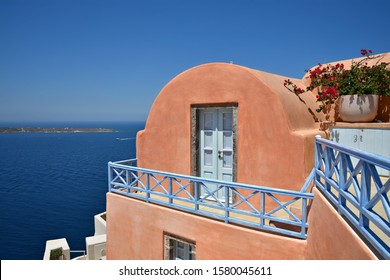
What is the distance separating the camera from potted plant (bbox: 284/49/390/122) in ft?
23.3

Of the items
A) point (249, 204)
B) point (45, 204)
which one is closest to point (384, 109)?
point (249, 204)

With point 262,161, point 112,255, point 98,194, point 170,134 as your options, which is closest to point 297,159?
point 262,161

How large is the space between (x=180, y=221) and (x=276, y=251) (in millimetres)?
2235

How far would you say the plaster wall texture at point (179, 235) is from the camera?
520cm

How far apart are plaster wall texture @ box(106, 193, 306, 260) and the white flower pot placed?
13.2 ft

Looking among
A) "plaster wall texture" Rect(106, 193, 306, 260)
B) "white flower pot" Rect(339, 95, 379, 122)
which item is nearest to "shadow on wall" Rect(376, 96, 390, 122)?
"white flower pot" Rect(339, 95, 379, 122)

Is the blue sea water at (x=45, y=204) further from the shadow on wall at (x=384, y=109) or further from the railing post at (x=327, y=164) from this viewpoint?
the railing post at (x=327, y=164)

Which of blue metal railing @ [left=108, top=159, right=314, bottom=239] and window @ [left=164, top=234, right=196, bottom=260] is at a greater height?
blue metal railing @ [left=108, top=159, right=314, bottom=239]

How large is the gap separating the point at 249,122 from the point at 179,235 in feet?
10.3

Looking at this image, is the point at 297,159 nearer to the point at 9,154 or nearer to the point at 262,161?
the point at 262,161

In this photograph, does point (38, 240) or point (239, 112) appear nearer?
point (239, 112)

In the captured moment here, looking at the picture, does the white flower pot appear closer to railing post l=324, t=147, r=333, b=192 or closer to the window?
railing post l=324, t=147, r=333, b=192

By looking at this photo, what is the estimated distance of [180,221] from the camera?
6.38 metres

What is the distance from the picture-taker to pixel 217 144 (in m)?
7.44
